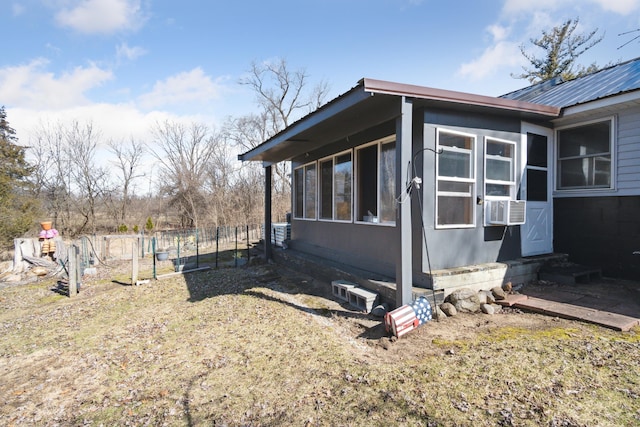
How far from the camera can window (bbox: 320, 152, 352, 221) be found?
653 centimetres

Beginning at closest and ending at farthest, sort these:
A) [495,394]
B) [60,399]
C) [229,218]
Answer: [495,394], [60,399], [229,218]

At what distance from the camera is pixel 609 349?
3133 millimetres

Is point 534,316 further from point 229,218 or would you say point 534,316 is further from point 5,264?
point 229,218

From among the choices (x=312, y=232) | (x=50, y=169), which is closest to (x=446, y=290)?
(x=312, y=232)

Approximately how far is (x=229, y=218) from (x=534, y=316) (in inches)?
686

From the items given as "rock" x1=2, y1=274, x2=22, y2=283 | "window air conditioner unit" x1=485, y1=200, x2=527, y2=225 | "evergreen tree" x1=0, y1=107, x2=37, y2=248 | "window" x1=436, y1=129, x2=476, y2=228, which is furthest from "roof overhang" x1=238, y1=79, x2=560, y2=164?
"evergreen tree" x1=0, y1=107, x2=37, y2=248

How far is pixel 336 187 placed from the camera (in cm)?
695

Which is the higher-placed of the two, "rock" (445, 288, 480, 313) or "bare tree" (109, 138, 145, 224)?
"bare tree" (109, 138, 145, 224)

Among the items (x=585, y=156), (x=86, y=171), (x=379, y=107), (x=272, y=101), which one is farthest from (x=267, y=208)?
(x=272, y=101)

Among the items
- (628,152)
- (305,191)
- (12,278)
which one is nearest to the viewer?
(628,152)

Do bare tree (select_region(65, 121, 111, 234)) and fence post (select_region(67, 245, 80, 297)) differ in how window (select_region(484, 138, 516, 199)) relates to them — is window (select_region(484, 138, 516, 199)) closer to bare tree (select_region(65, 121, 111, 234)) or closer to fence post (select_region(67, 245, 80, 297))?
fence post (select_region(67, 245, 80, 297))

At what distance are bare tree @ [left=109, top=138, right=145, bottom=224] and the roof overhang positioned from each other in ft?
55.5

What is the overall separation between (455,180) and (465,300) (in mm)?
1742

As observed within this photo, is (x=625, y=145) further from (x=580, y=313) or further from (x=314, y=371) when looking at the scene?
(x=314, y=371)
